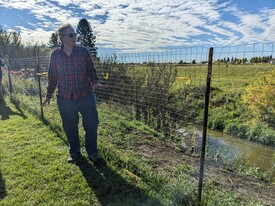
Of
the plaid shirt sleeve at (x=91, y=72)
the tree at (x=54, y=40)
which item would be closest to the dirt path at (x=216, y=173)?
the plaid shirt sleeve at (x=91, y=72)

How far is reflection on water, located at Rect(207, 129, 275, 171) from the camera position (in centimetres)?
597

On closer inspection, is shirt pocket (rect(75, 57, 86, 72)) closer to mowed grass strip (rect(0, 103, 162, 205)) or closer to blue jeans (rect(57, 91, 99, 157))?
blue jeans (rect(57, 91, 99, 157))

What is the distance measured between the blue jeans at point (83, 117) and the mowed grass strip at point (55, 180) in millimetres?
277

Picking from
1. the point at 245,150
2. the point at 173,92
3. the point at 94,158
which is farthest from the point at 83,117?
the point at 245,150

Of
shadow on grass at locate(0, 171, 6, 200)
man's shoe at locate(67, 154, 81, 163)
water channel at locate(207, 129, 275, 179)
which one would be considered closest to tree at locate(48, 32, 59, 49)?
man's shoe at locate(67, 154, 81, 163)

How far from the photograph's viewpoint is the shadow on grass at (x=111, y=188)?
8.16 ft

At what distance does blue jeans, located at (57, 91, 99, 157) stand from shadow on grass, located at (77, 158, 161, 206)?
0.26 metres

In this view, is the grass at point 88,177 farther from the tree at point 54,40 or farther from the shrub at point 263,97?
the shrub at point 263,97

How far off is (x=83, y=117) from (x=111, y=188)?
3.28 ft

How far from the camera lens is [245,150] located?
7133mm

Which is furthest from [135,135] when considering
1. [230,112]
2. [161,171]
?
[230,112]

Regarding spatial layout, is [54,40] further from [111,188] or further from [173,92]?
[111,188]

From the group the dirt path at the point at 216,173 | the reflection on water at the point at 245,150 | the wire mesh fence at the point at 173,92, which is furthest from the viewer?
the reflection on water at the point at 245,150

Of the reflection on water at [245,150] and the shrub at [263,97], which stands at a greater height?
the shrub at [263,97]
